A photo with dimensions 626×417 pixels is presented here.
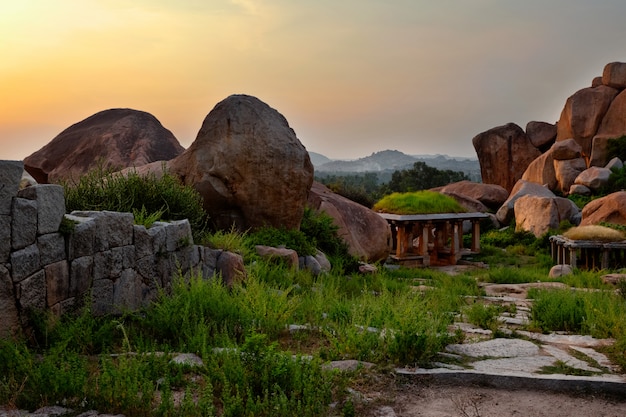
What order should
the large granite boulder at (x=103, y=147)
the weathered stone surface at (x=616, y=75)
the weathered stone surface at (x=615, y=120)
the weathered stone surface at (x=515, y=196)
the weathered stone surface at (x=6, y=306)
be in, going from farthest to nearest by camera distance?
the weathered stone surface at (x=616, y=75) → the weathered stone surface at (x=615, y=120) → the weathered stone surface at (x=515, y=196) → the large granite boulder at (x=103, y=147) → the weathered stone surface at (x=6, y=306)

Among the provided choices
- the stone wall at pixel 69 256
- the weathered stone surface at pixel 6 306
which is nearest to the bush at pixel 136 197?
the stone wall at pixel 69 256

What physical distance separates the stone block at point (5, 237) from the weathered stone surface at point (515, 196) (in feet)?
85.6

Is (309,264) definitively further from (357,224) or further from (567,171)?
(567,171)

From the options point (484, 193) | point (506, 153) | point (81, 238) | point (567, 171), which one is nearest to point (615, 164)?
point (567, 171)

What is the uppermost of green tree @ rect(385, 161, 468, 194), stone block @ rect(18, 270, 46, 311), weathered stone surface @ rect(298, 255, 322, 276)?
green tree @ rect(385, 161, 468, 194)

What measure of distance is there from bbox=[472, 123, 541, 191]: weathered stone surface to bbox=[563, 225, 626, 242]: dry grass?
18656mm

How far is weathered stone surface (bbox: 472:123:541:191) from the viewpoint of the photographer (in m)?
36.5

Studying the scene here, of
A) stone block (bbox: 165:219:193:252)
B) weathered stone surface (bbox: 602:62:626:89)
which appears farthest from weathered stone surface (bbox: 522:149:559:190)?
stone block (bbox: 165:219:193:252)

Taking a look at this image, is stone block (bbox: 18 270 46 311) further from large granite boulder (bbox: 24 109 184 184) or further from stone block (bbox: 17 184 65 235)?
large granite boulder (bbox: 24 109 184 184)

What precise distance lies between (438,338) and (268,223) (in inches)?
267

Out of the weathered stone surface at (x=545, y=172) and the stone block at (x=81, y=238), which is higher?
the weathered stone surface at (x=545, y=172)

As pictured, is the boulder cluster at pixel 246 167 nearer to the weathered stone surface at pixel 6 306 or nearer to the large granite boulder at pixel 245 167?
the large granite boulder at pixel 245 167

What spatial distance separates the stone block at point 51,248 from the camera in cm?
536

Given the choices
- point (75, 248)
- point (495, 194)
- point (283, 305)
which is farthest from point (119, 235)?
point (495, 194)
